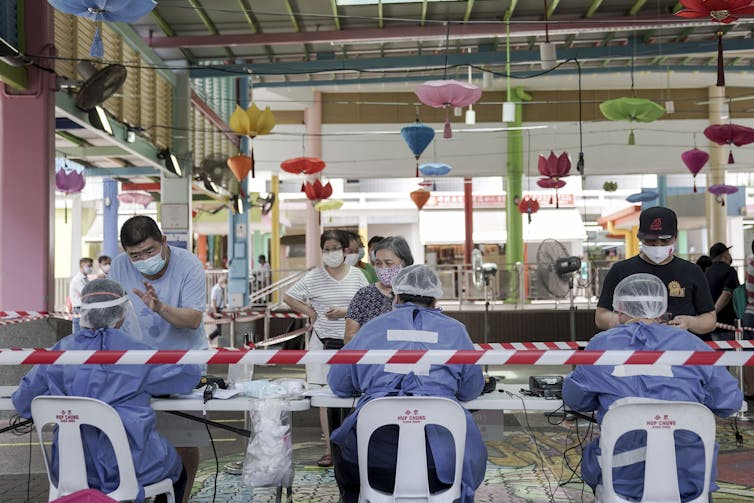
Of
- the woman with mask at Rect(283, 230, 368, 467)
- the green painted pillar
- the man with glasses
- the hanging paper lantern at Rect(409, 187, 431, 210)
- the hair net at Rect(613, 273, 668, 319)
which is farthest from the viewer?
the green painted pillar

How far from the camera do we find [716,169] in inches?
866

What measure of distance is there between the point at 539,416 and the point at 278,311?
7.46m

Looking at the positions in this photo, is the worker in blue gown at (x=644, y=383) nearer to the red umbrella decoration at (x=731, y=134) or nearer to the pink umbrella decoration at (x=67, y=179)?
the red umbrella decoration at (x=731, y=134)

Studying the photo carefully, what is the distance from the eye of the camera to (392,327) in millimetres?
3723

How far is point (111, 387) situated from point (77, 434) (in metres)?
0.24

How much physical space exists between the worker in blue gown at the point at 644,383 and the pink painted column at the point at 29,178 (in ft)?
24.1

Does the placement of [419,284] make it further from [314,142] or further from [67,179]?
[314,142]

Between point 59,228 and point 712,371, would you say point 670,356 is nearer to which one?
point 712,371

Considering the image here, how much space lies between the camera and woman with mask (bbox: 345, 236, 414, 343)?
16.9 ft

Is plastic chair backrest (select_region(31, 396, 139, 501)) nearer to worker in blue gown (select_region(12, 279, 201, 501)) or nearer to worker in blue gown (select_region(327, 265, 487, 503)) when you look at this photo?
worker in blue gown (select_region(12, 279, 201, 501))

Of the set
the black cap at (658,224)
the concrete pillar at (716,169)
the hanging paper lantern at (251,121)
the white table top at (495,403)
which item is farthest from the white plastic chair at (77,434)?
the concrete pillar at (716,169)

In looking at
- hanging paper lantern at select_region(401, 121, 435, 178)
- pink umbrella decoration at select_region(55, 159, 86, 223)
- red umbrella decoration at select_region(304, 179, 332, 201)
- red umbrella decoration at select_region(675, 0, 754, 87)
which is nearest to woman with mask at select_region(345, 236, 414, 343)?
red umbrella decoration at select_region(675, 0, 754, 87)

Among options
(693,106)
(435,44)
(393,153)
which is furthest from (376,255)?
(693,106)

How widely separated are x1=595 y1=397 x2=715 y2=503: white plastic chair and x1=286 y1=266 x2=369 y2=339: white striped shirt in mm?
2899
